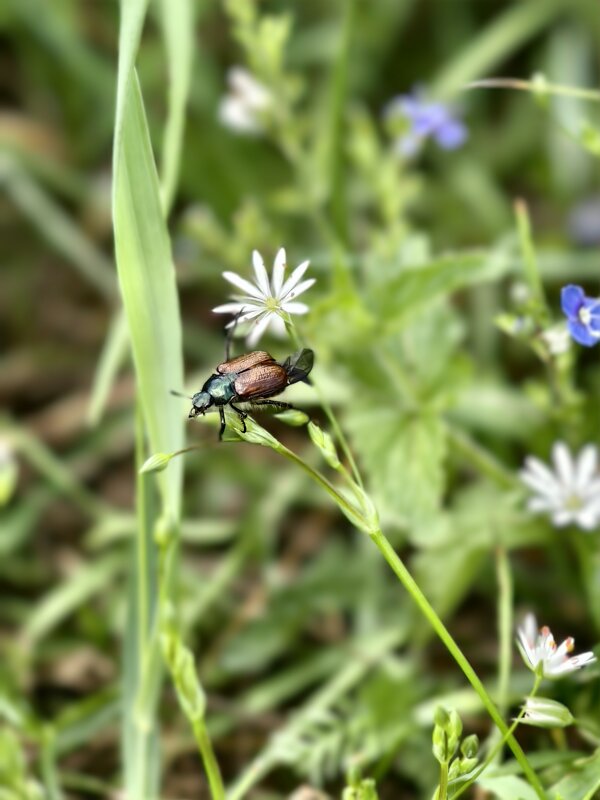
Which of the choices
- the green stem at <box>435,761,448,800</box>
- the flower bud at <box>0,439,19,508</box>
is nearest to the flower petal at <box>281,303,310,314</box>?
the green stem at <box>435,761,448,800</box>

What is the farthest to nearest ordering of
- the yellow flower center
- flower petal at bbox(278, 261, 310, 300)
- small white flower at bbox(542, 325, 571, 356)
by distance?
the yellow flower center, small white flower at bbox(542, 325, 571, 356), flower petal at bbox(278, 261, 310, 300)

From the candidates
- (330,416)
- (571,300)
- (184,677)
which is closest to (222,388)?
(330,416)

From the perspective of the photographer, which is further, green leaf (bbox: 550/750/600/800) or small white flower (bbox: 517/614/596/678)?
green leaf (bbox: 550/750/600/800)

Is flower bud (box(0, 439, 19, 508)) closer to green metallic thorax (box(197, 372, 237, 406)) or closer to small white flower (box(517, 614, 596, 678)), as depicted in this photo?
green metallic thorax (box(197, 372, 237, 406))

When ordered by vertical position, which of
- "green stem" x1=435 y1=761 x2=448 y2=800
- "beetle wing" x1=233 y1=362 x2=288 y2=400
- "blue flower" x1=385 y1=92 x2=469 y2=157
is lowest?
"green stem" x1=435 y1=761 x2=448 y2=800

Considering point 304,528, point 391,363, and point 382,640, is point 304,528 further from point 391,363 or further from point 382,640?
point 391,363

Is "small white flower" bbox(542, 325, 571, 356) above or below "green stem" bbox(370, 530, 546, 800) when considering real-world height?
above

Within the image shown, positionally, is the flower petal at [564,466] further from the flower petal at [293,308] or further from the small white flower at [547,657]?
the flower petal at [293,308]

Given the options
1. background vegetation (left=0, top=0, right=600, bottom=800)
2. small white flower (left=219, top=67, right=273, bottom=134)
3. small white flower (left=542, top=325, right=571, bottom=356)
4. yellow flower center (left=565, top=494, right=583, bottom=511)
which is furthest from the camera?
small white flower (left=219, top=67, right=273, bottom=134)
